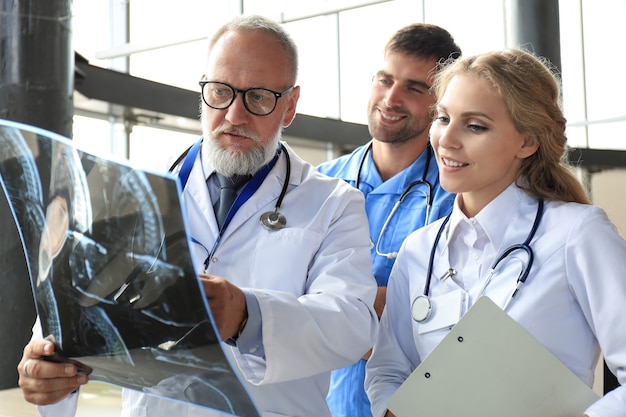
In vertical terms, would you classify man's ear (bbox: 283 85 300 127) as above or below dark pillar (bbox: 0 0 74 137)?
below

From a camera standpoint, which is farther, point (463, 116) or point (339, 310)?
point (463, 116)

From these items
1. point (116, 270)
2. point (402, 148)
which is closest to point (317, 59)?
point (402, 148)

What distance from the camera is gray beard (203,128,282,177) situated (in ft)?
5.17

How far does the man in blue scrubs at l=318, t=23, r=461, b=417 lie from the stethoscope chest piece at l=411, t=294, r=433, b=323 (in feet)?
1.73

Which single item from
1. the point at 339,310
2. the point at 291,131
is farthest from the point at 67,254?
the point at 291,131

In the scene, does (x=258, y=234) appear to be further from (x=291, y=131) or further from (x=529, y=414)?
(x=291, y=131)

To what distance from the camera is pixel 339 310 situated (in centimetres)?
136

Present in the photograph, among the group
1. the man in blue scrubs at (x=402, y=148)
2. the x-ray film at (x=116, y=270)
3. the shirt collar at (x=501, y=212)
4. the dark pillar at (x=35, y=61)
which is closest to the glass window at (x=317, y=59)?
the dark pillar at (x=35, y=61)

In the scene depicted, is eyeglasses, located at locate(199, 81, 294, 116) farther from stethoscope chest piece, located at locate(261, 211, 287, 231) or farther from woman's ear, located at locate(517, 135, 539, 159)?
woman's ear, located at locate(517, 135, 539, 159)

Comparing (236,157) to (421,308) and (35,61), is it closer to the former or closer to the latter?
(421,308)

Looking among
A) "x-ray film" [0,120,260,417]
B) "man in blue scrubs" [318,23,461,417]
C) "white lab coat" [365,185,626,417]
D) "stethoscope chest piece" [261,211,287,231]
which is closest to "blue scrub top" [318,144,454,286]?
"man in blue scrubs" [318,23,461,417]

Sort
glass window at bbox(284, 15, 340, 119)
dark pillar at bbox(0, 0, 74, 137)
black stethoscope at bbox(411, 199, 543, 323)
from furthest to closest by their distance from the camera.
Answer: glass window at bbox(284, 15, 340, 119), dark pillar at bbox(0, 0, 74, 137), black stethoscope at bbox(411, 199, 543, 323)

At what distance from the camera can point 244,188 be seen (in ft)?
5.30

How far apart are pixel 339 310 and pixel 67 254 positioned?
46 cm
